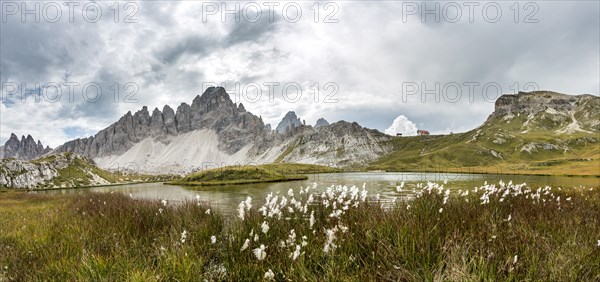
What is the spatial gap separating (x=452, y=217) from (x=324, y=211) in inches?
171

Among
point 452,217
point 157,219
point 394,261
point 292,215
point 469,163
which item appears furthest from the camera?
point 469,163

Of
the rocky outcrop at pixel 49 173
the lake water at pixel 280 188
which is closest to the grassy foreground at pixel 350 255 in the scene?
the lake water at pixel 280 188

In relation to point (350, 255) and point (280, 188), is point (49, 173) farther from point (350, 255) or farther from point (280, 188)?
point (350, 255)

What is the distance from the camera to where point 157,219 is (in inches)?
512

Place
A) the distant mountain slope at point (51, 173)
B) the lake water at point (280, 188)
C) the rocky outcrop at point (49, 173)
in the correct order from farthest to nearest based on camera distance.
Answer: the distant mountain slope at point (51, 173)
the rocky outcrop at point (49, 173)
the lake water at point (280, 188)

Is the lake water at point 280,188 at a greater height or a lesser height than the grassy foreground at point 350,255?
lesser

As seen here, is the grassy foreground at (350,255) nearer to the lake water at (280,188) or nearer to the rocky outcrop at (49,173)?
the lake water at (280,188)

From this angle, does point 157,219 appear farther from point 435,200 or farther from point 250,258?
point 435,200

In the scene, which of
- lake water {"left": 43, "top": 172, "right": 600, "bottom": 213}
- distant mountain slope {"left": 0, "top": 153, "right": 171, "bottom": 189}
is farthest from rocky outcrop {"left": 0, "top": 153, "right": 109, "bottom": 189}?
lake water {"left": 43, "top": 172, "right": 600, "bottom": 213}

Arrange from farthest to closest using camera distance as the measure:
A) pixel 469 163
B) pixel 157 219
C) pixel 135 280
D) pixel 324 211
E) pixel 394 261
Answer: pixel 469 163 → pixel 157 219 → pixel 324 211 → pixel 394 261 → pixel 135 280

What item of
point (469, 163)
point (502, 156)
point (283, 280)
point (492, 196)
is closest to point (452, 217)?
point (283, 280)

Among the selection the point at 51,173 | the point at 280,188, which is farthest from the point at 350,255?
the point at 51,173

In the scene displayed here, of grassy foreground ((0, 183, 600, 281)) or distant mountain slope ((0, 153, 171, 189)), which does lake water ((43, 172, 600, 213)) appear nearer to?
grassy foreground ((0, 183, 600, 281))

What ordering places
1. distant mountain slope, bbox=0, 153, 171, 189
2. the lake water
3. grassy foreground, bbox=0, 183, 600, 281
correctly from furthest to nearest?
1. distant mountain slope, bbox=0, 153, 171, 189
2. the lake water
3. grassy foreground, bbox=0, 183, 600, 281
